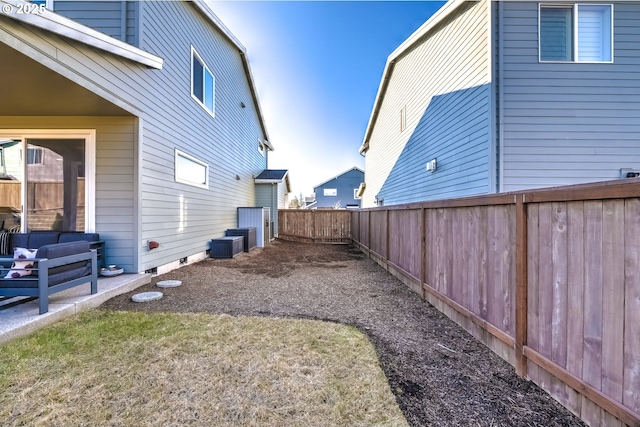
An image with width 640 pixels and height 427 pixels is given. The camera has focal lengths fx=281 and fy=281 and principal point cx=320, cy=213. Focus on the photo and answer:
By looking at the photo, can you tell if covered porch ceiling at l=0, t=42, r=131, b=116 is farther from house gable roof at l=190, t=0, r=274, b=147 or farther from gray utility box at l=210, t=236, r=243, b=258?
house gable roof at l=190, t=0, r=274, b=147

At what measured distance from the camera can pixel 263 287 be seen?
5086 millimetres

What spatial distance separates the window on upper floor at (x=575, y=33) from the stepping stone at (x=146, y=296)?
821 centimetres

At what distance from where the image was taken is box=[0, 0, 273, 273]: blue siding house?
11.2ft

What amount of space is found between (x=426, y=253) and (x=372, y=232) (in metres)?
3.88

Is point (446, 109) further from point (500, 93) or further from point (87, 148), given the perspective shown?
point (87, 148)

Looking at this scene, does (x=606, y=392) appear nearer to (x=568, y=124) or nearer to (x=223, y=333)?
(x=223, y=333)

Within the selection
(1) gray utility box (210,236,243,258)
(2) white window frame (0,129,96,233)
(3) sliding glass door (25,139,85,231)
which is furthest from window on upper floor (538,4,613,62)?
(3) sliding glass door (25,139,85,231)

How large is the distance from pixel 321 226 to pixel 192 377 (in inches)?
437

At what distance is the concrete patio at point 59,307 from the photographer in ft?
9.22

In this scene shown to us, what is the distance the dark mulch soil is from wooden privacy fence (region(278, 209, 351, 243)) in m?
5.51

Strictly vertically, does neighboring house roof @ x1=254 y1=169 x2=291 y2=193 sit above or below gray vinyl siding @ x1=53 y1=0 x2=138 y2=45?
below

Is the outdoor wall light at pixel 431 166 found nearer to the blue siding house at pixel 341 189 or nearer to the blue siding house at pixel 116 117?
the blue siding house at pixel 116 117

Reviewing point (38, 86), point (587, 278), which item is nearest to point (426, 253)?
point (587, 278)

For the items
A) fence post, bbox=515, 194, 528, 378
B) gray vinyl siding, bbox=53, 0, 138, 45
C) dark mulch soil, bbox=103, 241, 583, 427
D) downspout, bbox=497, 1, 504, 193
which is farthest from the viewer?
downspout, bbox=497, 1, 504, 193
